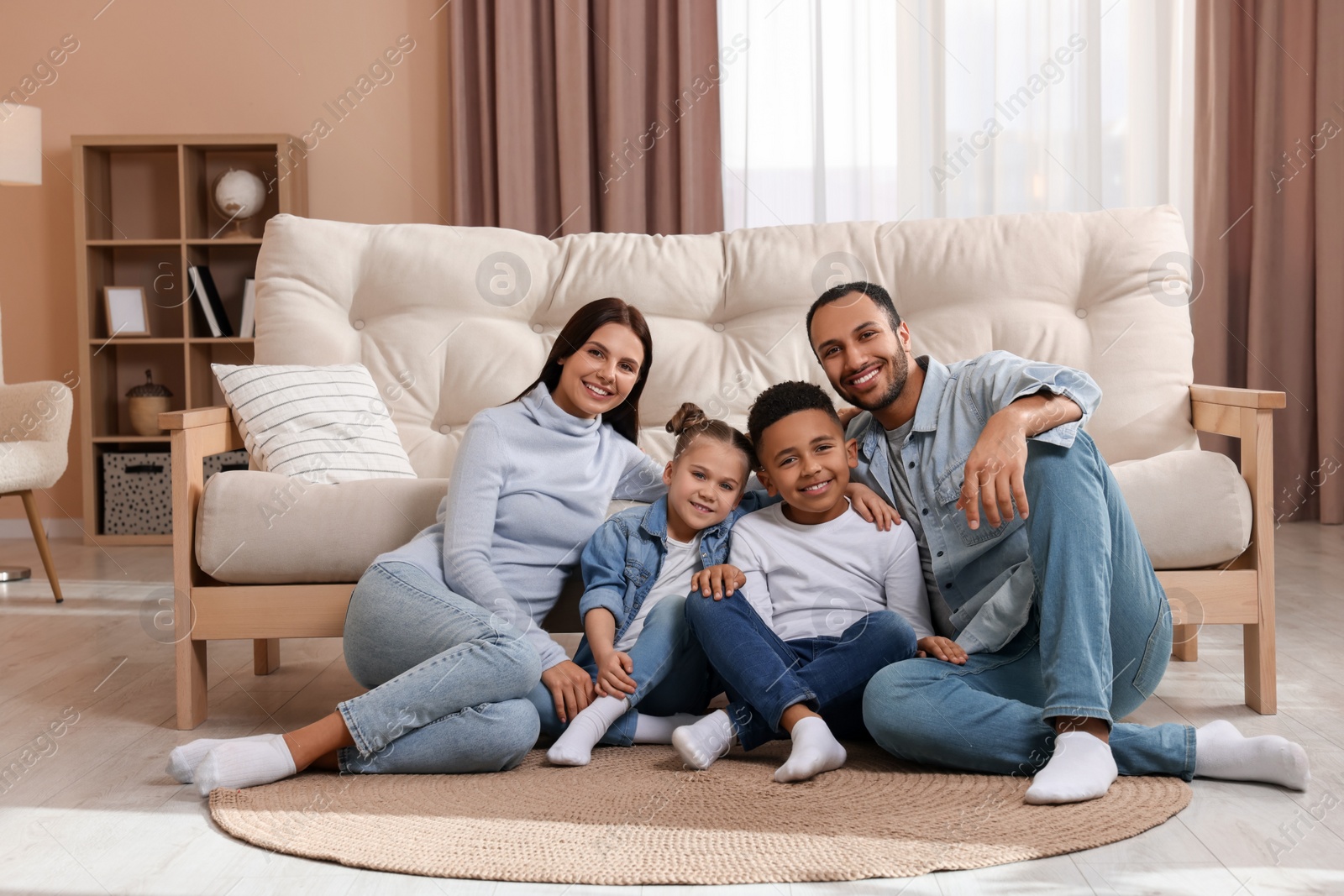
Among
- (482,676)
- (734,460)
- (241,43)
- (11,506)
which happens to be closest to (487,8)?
(241,43)

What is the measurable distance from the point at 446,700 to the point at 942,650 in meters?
0.66

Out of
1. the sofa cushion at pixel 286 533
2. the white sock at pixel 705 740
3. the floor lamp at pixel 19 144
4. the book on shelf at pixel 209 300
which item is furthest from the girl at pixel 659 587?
the floor lamp at pixel 19 144

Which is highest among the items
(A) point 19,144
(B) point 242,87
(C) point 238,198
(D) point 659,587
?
(B) point 242,87

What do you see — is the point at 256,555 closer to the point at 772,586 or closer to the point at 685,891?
the point at 772,586

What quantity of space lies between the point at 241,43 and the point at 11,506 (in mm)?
1926

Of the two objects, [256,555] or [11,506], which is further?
[11,506]

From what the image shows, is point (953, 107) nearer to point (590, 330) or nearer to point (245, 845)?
point (590, 330)

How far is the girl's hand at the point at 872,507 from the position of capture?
1565 millimetres

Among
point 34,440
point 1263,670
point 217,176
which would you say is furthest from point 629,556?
point 217,176

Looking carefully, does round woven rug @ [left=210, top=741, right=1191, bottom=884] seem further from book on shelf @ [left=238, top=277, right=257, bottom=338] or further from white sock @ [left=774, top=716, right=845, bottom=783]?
book on shelf @ [left=238, top=277, right=257, bottom=338]

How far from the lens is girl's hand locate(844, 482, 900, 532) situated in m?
1.57

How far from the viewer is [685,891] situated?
1.09 metres

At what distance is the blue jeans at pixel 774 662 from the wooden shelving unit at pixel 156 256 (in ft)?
9.53

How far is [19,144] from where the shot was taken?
3.46 meters
